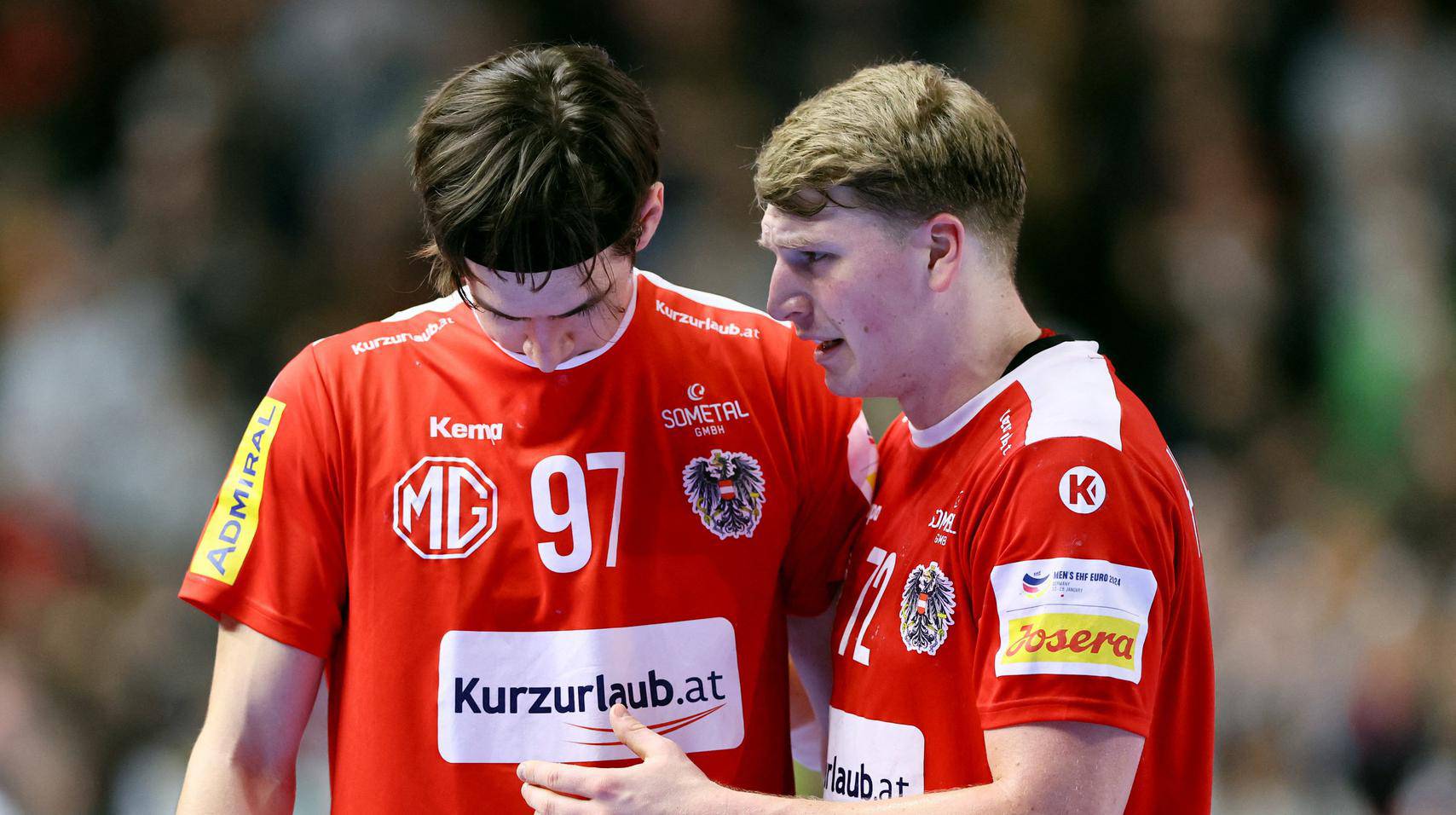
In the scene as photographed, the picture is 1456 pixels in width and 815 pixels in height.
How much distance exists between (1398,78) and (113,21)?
565 centimetres

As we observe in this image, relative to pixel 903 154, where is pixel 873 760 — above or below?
below

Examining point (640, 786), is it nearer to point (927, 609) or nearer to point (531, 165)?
point (927, 609)

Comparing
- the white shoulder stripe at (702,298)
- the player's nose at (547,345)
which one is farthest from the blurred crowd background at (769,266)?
the player's nose at (547,345)

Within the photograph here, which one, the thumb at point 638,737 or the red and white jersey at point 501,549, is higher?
the red and white jersey at point 501,549

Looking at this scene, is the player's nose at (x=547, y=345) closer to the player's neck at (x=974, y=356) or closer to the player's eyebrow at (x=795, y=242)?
the player's eyebrow at (x=795, y=242)

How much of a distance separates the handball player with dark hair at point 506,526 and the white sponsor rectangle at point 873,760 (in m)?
0.15

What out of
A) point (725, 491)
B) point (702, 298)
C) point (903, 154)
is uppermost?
point (903, 154)

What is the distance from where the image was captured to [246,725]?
7.64 ft

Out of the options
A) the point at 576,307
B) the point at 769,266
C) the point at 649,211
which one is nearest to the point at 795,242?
the point at 649,211

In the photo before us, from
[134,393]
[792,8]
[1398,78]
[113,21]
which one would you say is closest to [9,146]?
[113,21]

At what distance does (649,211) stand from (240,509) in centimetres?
85

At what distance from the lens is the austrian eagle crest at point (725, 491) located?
253cm

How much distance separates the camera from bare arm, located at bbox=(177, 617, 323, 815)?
7.61 feet

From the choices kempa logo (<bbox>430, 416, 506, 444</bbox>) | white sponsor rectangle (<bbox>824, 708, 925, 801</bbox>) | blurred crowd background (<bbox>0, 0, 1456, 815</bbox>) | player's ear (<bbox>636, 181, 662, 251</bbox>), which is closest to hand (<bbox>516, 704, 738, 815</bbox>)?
white sponsor rectangle (<bbox>824, 708, 925, 801</bbox>)
